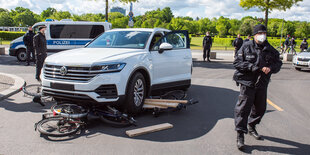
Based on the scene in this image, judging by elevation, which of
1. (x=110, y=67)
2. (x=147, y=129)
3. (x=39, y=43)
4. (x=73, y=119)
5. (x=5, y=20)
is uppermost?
(x=5, y=20)

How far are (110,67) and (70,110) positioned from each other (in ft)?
3.56

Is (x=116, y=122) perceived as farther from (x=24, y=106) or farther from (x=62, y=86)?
(x=24, y=106)

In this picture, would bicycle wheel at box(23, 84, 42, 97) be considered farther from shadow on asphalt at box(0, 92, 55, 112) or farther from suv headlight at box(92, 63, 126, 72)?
suv headlight at box(92, 63, 126, 72)

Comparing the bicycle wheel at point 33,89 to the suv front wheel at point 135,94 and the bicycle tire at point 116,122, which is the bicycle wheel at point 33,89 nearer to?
the bicycle tire at point 116,122

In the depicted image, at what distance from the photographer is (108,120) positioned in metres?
5.21

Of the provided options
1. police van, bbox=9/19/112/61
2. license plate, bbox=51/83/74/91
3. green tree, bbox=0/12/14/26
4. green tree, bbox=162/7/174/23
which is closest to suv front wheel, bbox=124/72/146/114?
license plate, bbox=51/83/74/91

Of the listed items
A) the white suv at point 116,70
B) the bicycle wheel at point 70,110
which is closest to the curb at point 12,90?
the white suv at point 116,70

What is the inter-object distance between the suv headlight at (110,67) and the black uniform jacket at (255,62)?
6.77 feet

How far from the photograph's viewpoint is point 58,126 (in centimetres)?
483

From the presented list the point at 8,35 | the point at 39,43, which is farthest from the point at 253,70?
the point at 8,35

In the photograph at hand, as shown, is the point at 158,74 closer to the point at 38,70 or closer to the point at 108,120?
the point at 108,120

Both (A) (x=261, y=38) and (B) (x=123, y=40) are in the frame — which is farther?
(B) (x=123, y=40)

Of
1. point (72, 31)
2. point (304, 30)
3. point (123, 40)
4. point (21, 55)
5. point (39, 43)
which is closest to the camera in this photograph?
point (123, 40)

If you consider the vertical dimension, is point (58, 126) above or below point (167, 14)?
below
